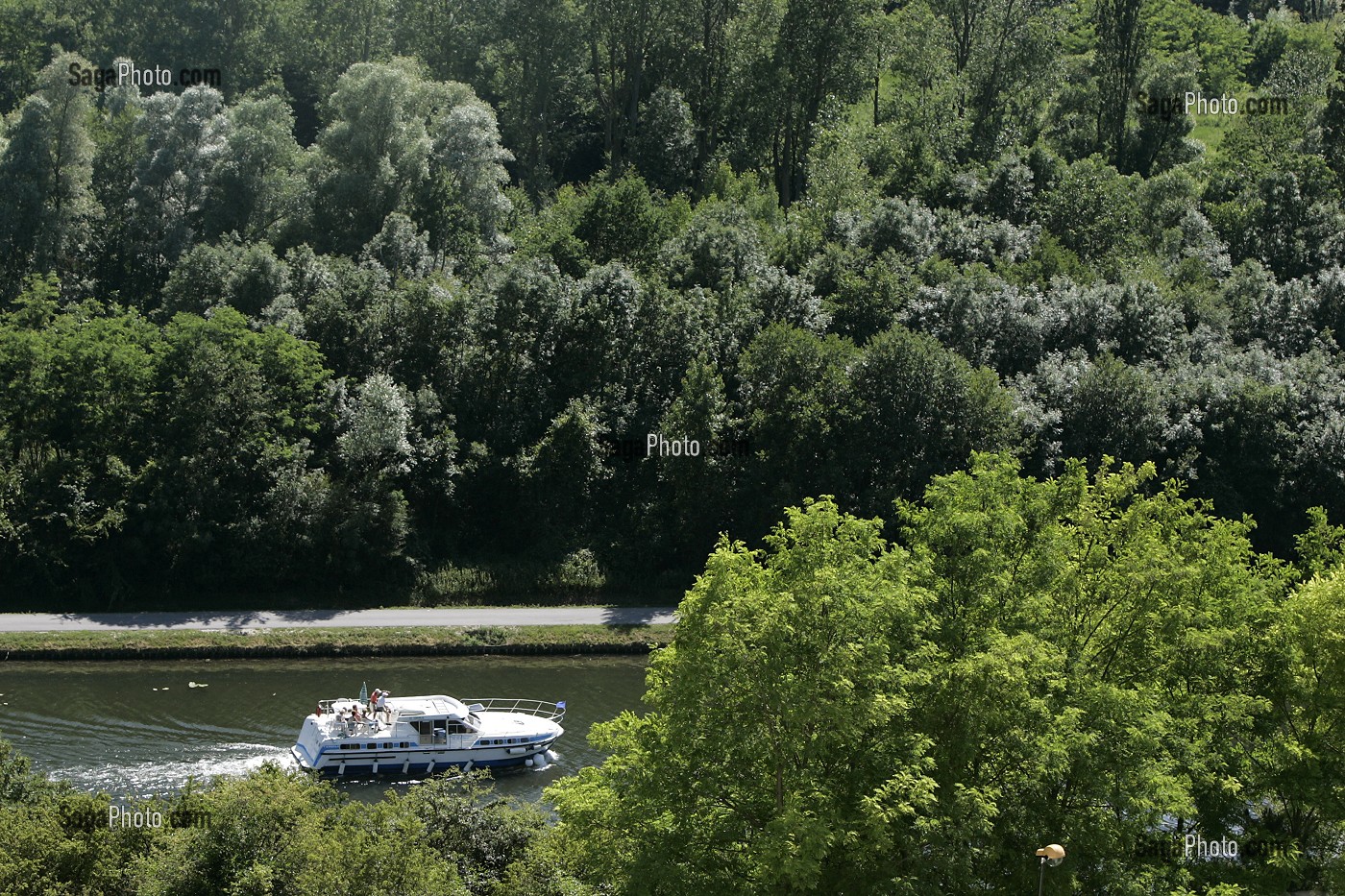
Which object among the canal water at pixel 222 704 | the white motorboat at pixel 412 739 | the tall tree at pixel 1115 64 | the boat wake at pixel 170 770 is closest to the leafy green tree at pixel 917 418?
the canal water at pixel 222 704

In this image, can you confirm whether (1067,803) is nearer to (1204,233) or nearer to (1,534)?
(1,534)

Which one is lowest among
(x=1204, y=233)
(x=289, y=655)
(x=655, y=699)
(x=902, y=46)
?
(x=289, y=655)

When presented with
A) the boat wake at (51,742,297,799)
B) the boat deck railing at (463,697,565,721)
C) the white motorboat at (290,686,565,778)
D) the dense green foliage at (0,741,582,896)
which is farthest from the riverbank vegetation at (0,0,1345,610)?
the dense green foliage at (0,741,582,896)

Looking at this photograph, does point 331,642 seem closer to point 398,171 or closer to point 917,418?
point 917,418

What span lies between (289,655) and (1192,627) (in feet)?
111

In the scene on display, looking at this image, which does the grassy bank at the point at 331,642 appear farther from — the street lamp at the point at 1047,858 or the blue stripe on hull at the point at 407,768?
the street lamp at the point at 1047,858

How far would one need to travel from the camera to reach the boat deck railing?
46.9 m

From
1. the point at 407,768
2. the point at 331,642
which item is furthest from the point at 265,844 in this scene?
the point at 331,642

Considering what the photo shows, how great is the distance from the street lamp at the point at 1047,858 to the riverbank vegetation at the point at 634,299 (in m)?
32.6

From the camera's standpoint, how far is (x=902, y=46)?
89062 millimetres

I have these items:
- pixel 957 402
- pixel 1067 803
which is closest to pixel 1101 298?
pixel 957 402

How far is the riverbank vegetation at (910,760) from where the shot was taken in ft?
88.2

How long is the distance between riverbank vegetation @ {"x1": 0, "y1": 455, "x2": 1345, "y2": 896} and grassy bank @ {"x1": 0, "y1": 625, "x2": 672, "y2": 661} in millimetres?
21209

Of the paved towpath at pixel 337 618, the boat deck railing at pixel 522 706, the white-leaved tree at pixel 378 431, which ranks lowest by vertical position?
the boat deck railing at pixel 522 706
